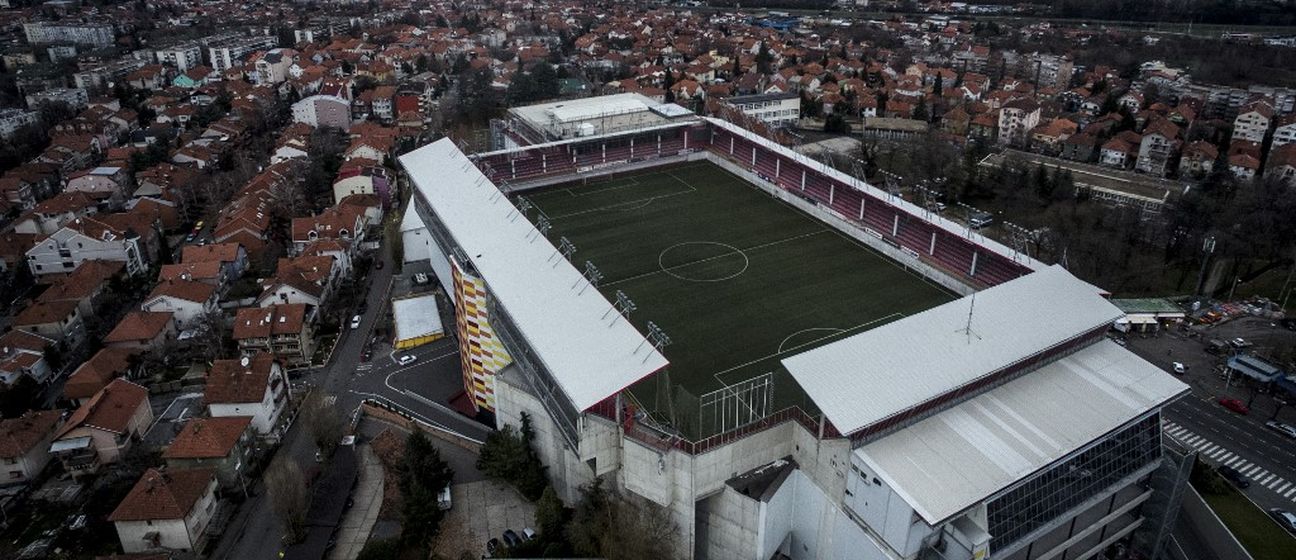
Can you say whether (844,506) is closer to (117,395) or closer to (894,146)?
(117,395)

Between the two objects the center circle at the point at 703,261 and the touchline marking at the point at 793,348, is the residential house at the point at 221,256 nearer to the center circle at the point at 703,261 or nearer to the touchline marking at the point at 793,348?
the center circle at the point at 703,261

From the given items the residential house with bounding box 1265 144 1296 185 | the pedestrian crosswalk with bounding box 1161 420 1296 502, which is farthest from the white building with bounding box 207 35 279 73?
the residential house with bounding box 1265 144 1296 185

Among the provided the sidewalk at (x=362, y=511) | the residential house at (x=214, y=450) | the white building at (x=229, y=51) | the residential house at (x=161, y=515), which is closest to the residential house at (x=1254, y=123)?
the sidewalk at (x=362, y=511)

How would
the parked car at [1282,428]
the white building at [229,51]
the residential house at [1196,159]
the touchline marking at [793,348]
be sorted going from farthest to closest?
1. the white building at [229,51]
2. the residential house at [1196,159]
3. the parked car at [1282,428]
4. the touchline marking at [793,348]

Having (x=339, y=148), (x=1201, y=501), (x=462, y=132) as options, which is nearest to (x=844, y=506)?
(x=1201, y=501)

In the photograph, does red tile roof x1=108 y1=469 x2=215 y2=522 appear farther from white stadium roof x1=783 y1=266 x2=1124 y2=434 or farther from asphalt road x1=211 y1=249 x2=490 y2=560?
white stadium roof x1=783 y1=266 x2=1124 y2=434
